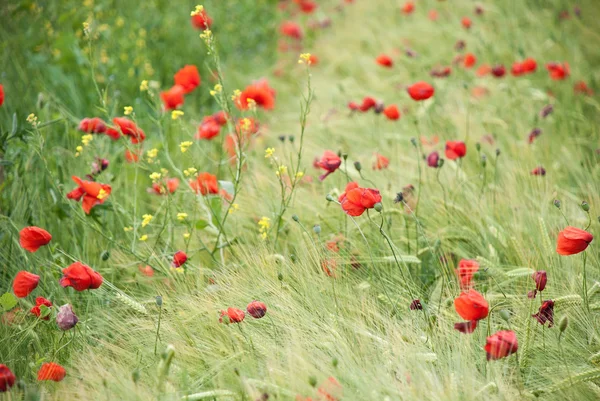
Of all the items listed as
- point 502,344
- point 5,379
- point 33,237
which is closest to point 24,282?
point 33,237

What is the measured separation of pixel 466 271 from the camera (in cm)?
169

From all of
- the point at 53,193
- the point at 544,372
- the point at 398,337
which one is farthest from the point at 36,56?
the point at 544,372

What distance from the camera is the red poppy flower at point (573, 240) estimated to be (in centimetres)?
144

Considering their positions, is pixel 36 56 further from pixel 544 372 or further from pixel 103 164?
pixel 544 372

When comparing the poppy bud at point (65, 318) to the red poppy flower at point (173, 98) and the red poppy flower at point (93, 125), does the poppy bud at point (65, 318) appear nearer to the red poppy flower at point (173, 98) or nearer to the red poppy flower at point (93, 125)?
the red poppy flower at point (93, 125)

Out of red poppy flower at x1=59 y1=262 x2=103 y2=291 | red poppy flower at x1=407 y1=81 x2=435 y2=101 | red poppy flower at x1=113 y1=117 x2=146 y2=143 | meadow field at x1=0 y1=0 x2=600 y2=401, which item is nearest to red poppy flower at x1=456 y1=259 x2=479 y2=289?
meadow field at x1=0 y1=0 x2=600 y2=401

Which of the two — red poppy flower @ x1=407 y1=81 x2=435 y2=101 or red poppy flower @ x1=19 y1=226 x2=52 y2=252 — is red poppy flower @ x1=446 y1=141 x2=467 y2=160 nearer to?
red poppy flower @ x1=407 y1=81 x2=435 y2=101

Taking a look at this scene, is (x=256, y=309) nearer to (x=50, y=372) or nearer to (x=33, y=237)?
(x=50, y=372)

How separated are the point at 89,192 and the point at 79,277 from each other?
40 cm

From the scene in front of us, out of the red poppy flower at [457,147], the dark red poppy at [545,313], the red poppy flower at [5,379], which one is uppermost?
the red poppy flower at [5,379]

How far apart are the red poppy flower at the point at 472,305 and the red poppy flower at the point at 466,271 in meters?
0.37

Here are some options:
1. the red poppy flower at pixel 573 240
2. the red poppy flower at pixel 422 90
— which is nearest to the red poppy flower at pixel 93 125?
the red poppy flower at pixel 422 90

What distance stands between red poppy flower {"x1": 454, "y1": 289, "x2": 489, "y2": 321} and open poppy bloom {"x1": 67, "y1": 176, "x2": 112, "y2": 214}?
104 cm

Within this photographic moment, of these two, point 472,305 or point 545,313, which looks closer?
point 472,305
